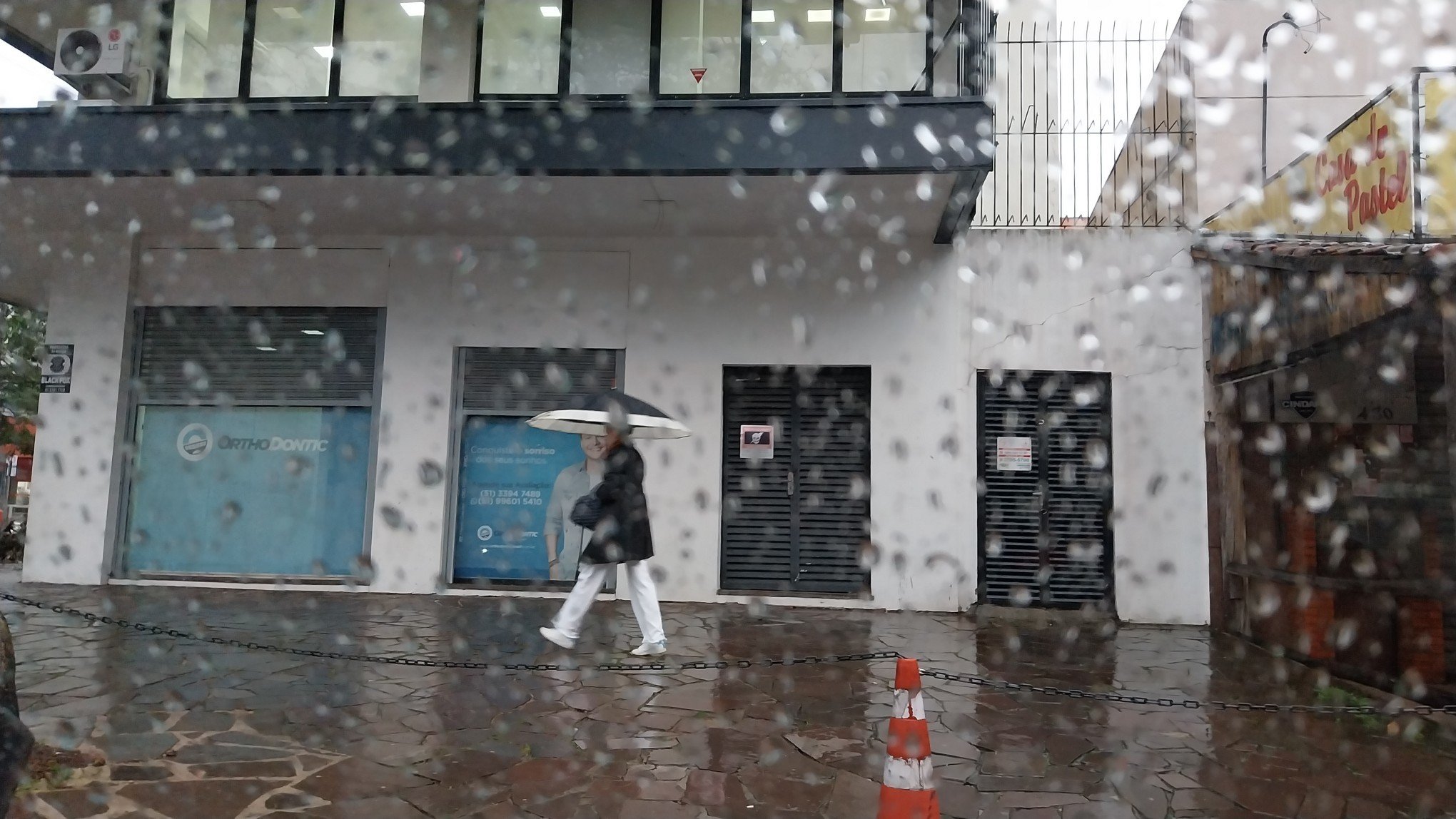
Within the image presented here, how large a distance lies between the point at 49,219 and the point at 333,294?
3287 mm

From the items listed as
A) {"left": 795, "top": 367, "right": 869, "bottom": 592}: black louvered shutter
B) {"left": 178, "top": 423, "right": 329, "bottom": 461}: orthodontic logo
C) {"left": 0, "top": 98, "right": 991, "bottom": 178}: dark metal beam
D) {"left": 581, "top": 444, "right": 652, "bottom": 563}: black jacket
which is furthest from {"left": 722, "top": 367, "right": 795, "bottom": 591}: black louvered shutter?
{"left": 178, "top": 423, "right": 329, "bottom": 461}: orthodontic logo

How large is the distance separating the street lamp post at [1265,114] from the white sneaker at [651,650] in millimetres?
8559

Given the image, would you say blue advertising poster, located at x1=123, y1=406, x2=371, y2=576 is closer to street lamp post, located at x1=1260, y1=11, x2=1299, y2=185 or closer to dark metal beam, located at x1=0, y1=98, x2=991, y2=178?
dark metal beam, located at x1=0, y1=98, x2=991, y2=178

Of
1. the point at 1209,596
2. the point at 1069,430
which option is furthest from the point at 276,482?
the point at 1209,596

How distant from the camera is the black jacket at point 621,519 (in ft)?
21.9

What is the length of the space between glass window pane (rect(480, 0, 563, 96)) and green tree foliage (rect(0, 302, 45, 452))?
9.85 metres

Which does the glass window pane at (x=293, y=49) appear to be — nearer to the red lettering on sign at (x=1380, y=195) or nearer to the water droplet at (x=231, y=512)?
the water droplet at (x=231, y=512)

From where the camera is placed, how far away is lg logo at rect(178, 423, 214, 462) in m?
10.8

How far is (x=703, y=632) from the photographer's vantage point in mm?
8297

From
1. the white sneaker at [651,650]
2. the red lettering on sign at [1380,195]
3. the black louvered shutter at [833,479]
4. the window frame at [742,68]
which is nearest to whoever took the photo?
the red lettering on sign at [1380,195]

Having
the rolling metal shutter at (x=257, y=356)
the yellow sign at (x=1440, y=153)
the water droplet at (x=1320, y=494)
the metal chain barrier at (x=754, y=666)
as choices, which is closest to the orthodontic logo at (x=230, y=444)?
the rolling metal shutter at (x=257, y=356)

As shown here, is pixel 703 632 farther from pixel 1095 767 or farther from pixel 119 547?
pixel 119 547

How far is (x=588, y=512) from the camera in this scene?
684 centimetres

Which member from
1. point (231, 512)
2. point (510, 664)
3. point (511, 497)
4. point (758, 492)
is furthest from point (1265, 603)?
point (231, 512)
